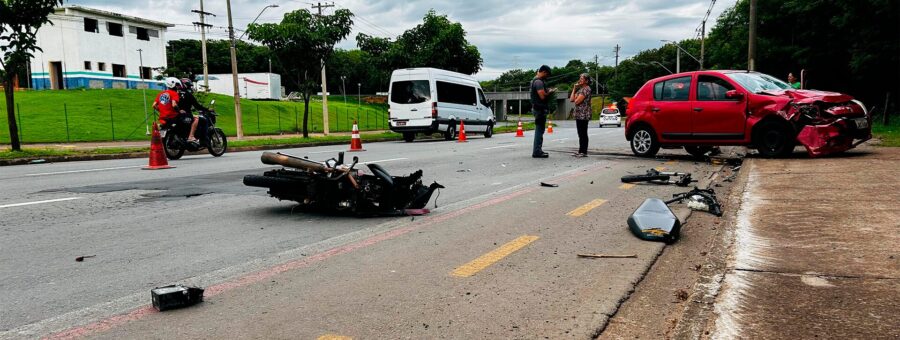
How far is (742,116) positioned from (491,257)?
8.15 metres

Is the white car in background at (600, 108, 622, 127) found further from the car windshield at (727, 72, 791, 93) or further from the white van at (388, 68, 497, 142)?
the car windshield at (727, 72, 791, 93)

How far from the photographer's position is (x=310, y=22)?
24938 mm

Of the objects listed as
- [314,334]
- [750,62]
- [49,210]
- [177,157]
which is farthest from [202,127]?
[750,62]

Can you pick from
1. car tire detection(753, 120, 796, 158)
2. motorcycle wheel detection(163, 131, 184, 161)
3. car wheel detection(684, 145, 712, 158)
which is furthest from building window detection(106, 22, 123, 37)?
car tire detection(753, 120, 796, 158)

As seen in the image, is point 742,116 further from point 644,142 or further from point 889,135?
point 889,135

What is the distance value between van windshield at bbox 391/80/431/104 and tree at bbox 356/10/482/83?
36.0 meters

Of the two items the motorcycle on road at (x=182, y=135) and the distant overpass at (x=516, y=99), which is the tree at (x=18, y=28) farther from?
the distant overpass at (x=516, y=99)

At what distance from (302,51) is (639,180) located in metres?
19.3

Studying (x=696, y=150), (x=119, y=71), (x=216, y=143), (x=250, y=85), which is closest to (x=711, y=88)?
(x=696, y=150)

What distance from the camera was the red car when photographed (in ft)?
33.0

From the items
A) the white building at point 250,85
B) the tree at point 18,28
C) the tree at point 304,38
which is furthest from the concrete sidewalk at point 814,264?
the white building at point 250,85

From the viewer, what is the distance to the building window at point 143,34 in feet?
190

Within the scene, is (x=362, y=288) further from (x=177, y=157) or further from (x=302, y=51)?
(x=302, y=51)

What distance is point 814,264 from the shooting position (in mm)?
3871
